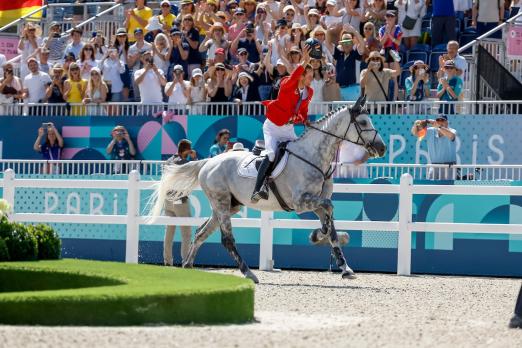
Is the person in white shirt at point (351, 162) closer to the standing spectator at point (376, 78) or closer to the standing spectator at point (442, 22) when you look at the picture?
the standing spectator at point (376, 78)

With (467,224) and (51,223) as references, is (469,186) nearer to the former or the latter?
(467,224)

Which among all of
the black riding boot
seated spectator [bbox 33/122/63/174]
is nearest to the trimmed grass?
the black riding boot

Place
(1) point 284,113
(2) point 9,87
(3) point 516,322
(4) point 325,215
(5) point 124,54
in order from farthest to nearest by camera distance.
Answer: (2) point 9,87
(5) point 124,54
(1) point 284,113
(4) point 325,215
(3) point 516,322

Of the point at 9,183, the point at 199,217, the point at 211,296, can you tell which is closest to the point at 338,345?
the point at 211,296

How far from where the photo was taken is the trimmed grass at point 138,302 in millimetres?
11625

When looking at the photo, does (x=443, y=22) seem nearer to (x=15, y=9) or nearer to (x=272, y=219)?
(x=272, y=219)

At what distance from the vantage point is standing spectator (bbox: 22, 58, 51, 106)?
27.2 meters

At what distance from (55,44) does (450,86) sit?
34.4ft

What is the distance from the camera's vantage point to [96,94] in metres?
26.0

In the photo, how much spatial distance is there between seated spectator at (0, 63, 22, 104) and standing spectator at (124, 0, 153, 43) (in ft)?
8.78

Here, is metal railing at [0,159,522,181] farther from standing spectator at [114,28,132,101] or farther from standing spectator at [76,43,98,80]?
standing spectator at [76,43,98,80]

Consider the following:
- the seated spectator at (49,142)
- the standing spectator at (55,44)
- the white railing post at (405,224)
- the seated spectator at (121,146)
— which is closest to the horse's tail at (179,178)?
the white railing post at (405,224)

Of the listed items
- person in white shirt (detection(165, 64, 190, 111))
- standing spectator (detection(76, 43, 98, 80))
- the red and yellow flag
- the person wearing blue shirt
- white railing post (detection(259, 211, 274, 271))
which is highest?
the red and yellow flag

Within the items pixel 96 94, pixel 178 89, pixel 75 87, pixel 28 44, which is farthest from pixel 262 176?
pixel 28 44
